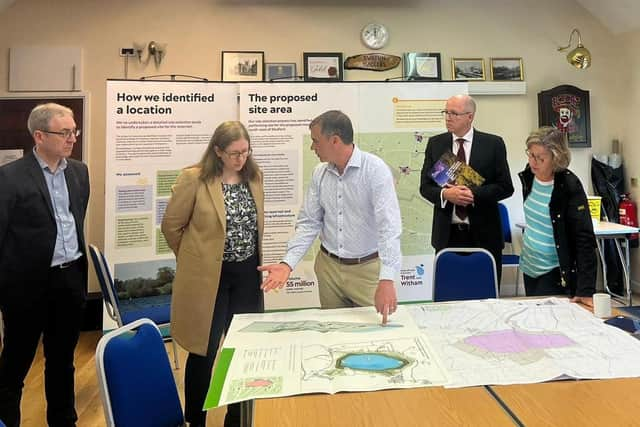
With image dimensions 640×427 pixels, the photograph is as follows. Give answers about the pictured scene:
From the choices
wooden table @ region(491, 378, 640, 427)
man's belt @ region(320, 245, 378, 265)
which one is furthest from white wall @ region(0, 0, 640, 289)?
wooden table @ region(491, 378, 640, 427)

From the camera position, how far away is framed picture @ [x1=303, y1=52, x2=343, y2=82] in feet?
14.1

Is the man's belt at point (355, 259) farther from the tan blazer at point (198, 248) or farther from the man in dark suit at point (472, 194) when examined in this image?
the man in dark suit at point (472, 194)

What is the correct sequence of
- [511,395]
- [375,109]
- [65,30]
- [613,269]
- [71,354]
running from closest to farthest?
1. [511,395]
2. [71,354]
3. [375,109]
4. [65,30]
5. [613,269]

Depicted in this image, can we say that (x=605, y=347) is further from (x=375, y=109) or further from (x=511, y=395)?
(x=375, y=109)

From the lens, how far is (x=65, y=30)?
4.09m

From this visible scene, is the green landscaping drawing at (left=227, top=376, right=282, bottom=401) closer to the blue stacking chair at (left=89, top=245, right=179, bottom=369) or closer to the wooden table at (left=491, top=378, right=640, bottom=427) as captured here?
the wooden table at (left=491, top=378, right=640, bottom=427)

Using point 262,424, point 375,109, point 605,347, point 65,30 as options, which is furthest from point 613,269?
point 65,30

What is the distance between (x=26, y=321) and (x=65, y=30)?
121 inches

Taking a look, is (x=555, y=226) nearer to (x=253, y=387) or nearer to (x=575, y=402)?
(x=575, y=402)

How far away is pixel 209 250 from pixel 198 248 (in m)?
0.05

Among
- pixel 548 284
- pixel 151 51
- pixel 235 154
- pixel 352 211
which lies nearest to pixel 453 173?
pixel 548 284

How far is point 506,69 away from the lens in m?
4.49

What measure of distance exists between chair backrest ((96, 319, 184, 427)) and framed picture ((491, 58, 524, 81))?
416 cm

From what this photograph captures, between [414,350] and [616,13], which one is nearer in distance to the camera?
[414,350]
